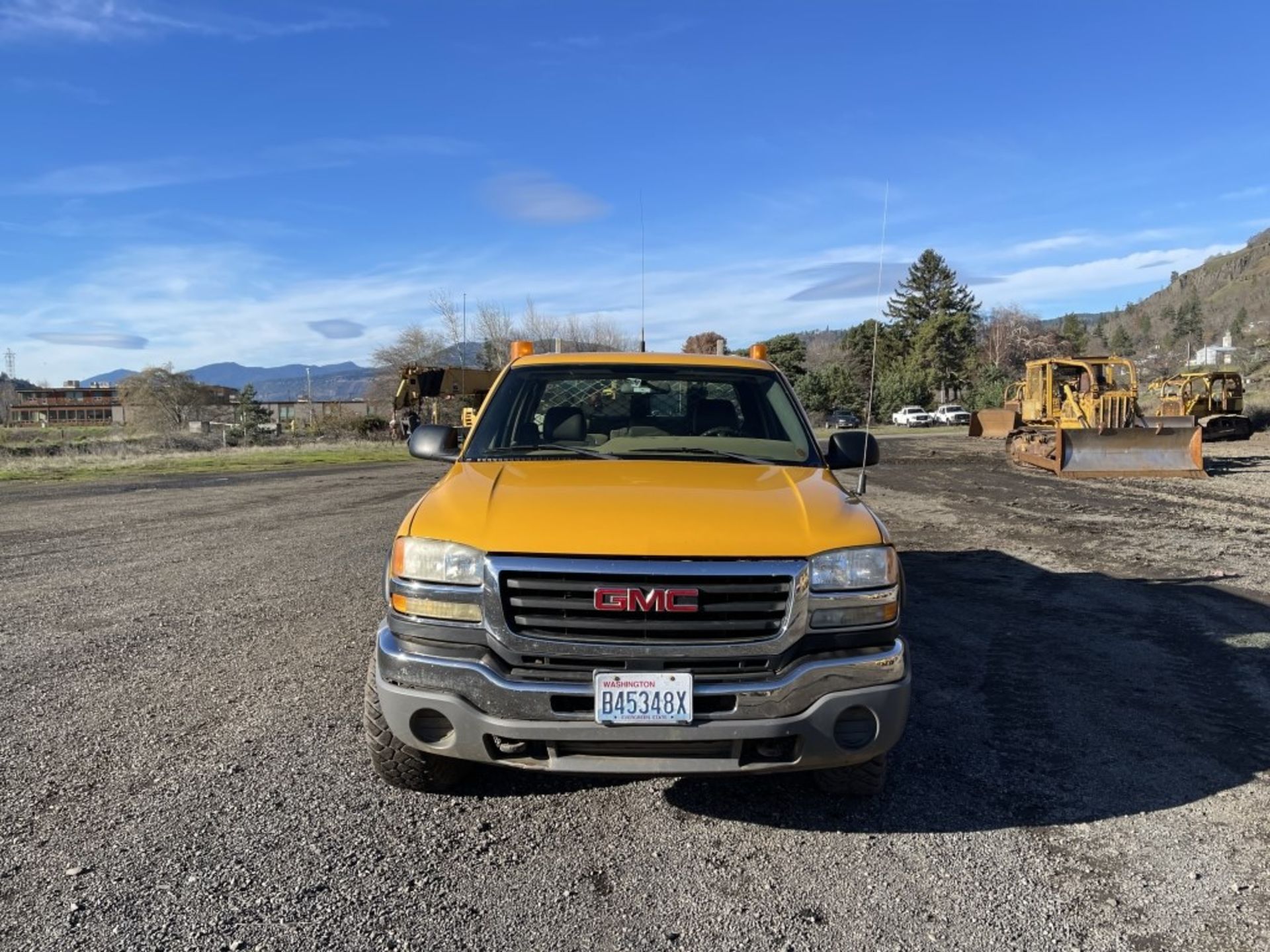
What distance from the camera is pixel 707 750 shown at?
297cm

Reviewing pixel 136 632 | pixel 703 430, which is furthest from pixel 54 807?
pixel 703 430

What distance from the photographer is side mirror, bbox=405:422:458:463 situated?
448cm

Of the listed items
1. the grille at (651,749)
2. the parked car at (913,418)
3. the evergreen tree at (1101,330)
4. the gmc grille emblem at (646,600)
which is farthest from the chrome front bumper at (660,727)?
the evergreen tree at (1101,330)

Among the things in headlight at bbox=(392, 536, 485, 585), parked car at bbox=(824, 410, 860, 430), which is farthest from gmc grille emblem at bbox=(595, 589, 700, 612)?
parked car at bbox=(824, 410, 860, 430)

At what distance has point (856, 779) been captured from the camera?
3373 millimetres

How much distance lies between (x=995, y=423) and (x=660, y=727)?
26493mm

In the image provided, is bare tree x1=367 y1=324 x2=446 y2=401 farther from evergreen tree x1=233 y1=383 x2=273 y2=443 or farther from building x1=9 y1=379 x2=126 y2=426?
building x1=9 y1=379 x2=126 y2=426

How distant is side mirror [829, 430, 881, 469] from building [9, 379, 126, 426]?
134 metres

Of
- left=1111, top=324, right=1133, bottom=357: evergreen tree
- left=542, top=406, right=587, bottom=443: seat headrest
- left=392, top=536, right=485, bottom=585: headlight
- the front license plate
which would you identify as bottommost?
the front license plate

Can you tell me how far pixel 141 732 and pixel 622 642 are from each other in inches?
109

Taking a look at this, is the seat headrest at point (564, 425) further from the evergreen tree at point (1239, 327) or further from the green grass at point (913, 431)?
the evergreen tree at point (1239, 327)

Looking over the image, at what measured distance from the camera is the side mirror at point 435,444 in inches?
176

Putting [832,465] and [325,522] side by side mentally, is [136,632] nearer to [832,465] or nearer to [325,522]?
[832,465]

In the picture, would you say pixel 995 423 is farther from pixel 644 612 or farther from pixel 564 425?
pixel 644 612
